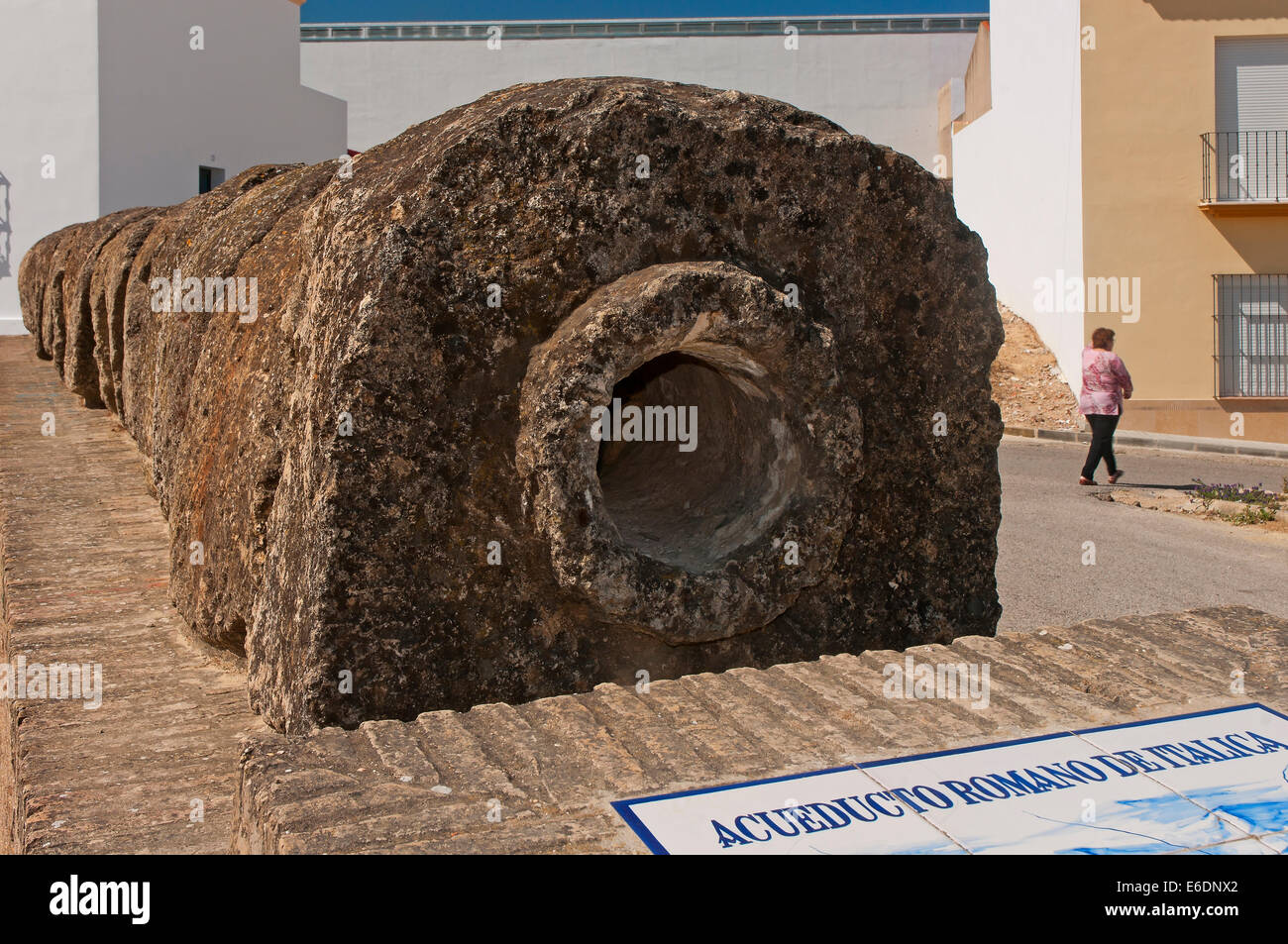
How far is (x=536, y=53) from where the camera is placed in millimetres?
30266

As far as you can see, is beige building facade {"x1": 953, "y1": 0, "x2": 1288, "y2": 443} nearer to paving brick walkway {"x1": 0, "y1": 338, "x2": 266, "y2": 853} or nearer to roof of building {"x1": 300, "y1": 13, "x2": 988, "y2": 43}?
roof of building {"x1": 300, "y1": 13, "x2": 988, "y2": 43}

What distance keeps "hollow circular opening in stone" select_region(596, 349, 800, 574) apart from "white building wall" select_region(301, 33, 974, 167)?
26.4 m

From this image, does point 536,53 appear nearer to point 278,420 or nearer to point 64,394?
point 64,394

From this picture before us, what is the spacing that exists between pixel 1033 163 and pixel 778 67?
38.4 ft

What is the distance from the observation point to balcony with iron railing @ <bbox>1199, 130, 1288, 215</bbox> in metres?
17.7

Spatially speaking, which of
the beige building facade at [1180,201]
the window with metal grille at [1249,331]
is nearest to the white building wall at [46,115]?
the beige building facade at [1180,201]

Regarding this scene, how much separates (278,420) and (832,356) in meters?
1.46

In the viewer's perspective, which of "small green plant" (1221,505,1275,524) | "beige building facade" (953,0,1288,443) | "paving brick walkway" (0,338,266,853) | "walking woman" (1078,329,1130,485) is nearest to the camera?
"paving brick walkway" (0,338,266,853)

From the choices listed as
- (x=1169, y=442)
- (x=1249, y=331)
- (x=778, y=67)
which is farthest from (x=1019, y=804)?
(x=778, y=67)

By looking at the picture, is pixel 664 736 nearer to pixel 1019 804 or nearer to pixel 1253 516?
pixel 1019 804

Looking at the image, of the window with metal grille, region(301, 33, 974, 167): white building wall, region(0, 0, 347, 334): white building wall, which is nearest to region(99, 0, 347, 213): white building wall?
region(0, 0, 347, 334): white building wall

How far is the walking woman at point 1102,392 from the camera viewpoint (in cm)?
1159

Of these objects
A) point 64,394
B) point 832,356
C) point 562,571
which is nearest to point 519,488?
point 562,571

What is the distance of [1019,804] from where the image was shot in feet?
6.97
